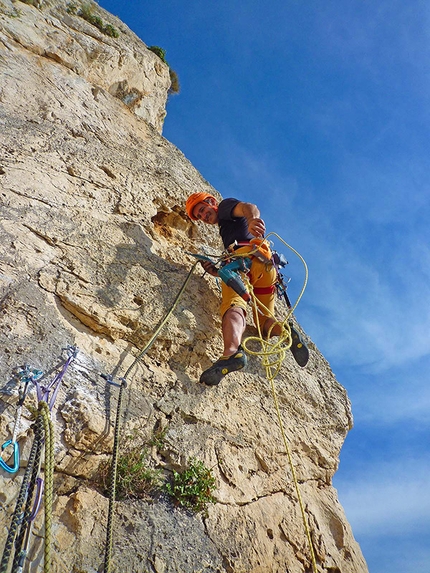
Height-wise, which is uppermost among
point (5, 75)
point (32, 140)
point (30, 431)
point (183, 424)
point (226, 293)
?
point (5, 75)

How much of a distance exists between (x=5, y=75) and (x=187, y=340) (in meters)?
Result: 3.59

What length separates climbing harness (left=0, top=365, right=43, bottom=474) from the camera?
2468mm

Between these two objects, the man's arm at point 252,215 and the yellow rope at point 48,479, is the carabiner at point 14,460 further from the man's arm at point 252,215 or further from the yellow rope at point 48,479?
the man's arm at point 252,215

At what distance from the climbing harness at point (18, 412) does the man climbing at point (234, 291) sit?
1.39m

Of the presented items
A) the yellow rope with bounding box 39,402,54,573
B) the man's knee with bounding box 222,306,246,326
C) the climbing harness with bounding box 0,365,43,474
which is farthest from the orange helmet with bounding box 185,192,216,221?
the yellow rope with bounding box 39,402,54,573

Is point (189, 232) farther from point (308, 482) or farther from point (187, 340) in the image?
point (308, 482)

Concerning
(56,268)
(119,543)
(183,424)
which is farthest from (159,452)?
(56,268)

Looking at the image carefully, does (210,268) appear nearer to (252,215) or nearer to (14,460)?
(252,215)

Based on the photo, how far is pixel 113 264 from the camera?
4.07 meters

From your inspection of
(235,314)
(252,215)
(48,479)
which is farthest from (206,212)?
(48,479)

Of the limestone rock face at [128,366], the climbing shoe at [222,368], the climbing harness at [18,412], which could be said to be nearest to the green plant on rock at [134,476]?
the limestone rock face at [128,366]

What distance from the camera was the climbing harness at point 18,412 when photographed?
2468mm

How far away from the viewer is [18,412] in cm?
265

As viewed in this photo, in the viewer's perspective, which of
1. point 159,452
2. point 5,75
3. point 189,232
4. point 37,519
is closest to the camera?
point 37,519
